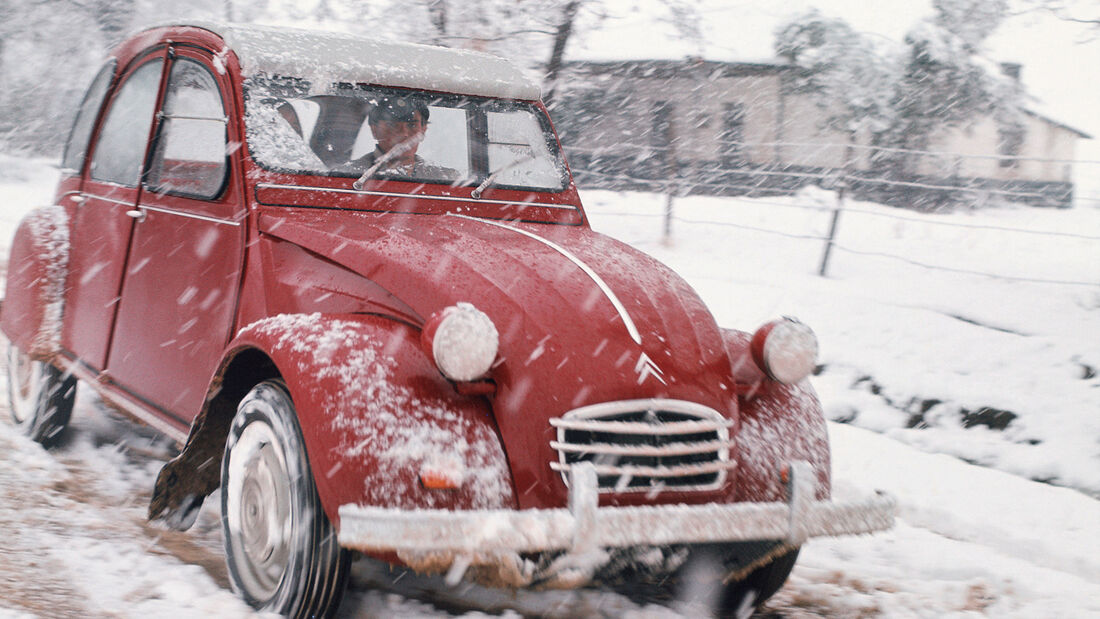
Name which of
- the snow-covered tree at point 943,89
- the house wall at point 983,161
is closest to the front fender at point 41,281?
the snow-covered tree at point 943,89

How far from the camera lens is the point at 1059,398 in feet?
19.1

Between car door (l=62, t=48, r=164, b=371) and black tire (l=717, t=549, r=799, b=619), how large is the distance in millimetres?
2780

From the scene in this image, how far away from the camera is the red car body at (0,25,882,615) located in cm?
266

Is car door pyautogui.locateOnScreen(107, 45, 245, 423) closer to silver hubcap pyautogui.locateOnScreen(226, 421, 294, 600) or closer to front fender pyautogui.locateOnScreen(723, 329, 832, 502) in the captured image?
silver hubcap pyautogui.locateOnScreen(226, 421, 294, 600)

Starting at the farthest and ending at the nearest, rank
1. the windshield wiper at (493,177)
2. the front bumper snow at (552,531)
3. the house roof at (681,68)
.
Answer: the house roof at (681,68) < the windshield wiper at (493,177) < the front bumper snow at (552,531)

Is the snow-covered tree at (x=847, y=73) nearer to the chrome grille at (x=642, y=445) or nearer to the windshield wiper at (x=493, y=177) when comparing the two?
the windshield wiper at (x=493, y=177)

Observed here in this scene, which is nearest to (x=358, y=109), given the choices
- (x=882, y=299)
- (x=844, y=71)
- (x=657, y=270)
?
(x=657, y=270)

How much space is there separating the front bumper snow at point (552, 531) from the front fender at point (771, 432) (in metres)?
0.25

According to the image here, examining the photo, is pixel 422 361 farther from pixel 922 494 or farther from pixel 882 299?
pixel 882 299

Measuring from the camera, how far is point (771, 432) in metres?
3.12

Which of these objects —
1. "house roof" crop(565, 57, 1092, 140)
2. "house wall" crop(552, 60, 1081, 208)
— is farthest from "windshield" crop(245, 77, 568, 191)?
"house wall" crop(552, 60, 1081, 208)

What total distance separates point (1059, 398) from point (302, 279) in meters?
4.59

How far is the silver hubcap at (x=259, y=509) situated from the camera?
2916mm

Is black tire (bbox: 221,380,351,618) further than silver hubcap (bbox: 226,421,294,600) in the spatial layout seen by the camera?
No
